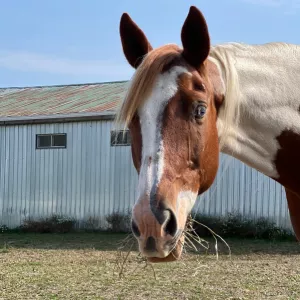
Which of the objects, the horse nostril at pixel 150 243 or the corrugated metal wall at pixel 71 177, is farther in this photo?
the corrugated metal wall at pixel 71 177

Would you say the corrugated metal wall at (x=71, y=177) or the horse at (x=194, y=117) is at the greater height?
the horse at (x=194, y=117)

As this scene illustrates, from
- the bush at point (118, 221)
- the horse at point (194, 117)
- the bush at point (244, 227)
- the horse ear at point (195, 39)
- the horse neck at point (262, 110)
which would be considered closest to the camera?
the horse at point (194, 117)

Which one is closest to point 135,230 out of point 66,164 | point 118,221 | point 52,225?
point 118,221

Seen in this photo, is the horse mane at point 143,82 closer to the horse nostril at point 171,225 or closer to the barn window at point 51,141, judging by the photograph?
the horse nostril at point 171,225

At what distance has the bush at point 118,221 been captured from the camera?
15.2 meters

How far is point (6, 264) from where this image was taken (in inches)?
366

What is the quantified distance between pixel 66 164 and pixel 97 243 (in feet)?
14.1

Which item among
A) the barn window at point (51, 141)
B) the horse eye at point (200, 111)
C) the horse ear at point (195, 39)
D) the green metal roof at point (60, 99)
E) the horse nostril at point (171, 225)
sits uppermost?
the green metal roof at point (60, 99)

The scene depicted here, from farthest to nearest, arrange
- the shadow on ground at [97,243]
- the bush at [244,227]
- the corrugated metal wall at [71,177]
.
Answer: the corrugated metal wall at [71,177] < the bush at [244,227] < the shadow on ground at [97,243]

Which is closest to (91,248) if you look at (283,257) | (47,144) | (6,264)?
(6,264)

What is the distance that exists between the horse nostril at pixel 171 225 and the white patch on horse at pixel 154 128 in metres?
0.13

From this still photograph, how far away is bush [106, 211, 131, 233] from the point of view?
15.2m

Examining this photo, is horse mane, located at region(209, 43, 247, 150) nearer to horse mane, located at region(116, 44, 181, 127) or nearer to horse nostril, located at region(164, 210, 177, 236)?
horse mane, located at region(116, 44, 181, 127)

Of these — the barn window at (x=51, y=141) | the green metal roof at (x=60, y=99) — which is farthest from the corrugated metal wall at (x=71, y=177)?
the green metal roof at (x=60, y=99)
